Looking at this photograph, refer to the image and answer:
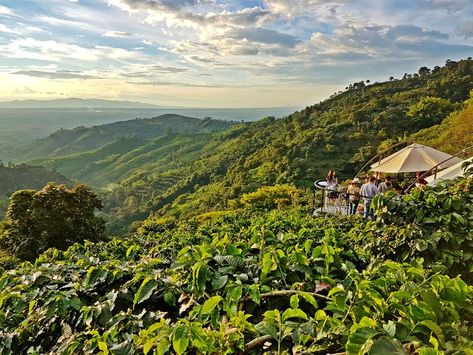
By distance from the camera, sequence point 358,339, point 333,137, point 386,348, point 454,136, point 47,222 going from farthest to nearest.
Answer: point 333,137 → point 454,136 → point 47,222 → point 358,339 → point 386,348

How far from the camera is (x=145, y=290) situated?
218 cm

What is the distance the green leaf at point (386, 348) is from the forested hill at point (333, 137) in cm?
2894

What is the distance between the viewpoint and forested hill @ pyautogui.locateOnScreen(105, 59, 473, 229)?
33062 millimetres

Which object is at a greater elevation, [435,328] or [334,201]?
[435,328]

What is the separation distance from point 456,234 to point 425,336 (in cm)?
208

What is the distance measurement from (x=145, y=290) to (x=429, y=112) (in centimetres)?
3622

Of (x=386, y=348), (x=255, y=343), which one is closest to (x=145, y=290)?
(x=255, y=343)

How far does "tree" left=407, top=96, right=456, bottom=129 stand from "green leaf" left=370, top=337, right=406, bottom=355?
3506cm

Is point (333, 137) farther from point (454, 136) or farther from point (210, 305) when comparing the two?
point (210, 305)

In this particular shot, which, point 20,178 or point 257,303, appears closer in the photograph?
point 257,303

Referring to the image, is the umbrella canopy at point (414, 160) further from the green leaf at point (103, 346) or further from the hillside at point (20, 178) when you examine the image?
the hillside at point (20, 178)

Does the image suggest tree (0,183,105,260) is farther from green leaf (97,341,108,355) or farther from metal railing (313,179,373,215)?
green leaf (97,341,108,355)

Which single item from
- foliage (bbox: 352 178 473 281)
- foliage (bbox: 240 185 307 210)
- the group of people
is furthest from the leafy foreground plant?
foliage (bbox: 240 185 307 210)

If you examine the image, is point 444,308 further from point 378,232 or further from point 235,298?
point 378,232
